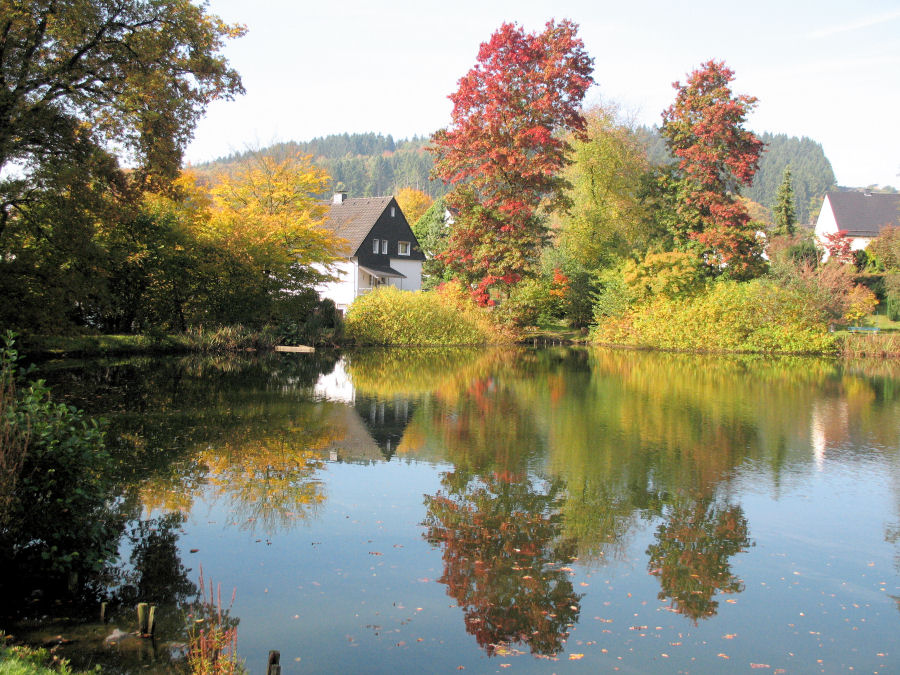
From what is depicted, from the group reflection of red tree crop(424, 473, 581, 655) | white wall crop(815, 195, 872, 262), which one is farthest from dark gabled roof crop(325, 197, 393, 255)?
reflection of red tree crop(424, 473, 581, 655)

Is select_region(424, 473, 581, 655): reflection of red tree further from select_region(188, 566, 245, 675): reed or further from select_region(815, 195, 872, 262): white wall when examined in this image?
select_region(815, 195, 872, 262): white wall

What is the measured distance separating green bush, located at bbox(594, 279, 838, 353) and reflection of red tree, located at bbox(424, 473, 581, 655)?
28536mm

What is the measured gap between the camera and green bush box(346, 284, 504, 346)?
3397 centimetres

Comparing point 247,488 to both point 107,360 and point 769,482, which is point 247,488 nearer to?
point 769,482

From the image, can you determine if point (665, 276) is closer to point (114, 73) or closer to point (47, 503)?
point (114, 73)

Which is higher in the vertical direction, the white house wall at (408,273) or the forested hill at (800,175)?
the forested hill at (800,175)

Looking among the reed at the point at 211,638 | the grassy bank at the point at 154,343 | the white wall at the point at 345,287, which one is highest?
the white wall at the point at 345,287

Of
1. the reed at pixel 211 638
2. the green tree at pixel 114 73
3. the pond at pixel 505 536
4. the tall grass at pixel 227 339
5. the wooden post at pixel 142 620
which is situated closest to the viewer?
the reed at pixel 211 638

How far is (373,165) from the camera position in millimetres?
117312

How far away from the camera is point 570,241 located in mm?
42500

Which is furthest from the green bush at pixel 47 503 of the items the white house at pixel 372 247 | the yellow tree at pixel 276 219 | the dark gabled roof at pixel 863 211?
the dark gabled roof at pixel 863 211

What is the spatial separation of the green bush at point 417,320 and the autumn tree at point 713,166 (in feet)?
38.8

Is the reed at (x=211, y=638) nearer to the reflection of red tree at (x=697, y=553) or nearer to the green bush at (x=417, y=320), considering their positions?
the reflection of red tree at (x=697, y=553)

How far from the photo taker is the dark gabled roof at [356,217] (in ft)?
163
